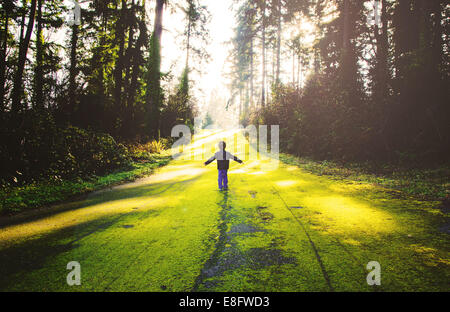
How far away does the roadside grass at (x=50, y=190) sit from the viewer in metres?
5.82

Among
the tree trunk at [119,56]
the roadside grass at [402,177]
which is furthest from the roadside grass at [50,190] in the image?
the roadside grass at [402,177]

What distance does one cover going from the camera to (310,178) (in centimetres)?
942

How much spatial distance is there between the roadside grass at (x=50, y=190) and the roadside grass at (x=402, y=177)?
873 cm

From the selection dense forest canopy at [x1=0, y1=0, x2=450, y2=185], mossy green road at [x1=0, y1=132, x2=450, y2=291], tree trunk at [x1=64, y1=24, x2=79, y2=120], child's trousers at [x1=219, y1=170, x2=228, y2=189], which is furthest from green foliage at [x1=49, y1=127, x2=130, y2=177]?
child's trousers at [x1=219, y1=170, x2=228, y2=189]

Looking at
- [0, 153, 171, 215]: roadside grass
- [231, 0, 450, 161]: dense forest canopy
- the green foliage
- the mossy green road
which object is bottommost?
the mossy green road

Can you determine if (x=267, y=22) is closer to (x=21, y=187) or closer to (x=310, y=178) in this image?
(x=310, y=178)

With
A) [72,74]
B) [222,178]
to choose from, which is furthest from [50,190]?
[72,74]

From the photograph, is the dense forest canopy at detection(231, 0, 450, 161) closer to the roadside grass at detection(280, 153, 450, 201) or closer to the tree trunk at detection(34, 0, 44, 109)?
the roadside grass at detection(280, 153, 450, 201)

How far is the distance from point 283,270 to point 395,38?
1791cm

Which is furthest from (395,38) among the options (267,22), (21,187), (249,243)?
(21,187)

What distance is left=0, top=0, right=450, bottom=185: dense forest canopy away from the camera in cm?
964

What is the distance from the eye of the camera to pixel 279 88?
20594 mm

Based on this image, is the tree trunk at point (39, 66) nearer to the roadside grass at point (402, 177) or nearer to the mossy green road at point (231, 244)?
the mossy green road at point (231, 244)

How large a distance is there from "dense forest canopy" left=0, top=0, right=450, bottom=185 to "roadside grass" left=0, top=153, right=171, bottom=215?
784mm
